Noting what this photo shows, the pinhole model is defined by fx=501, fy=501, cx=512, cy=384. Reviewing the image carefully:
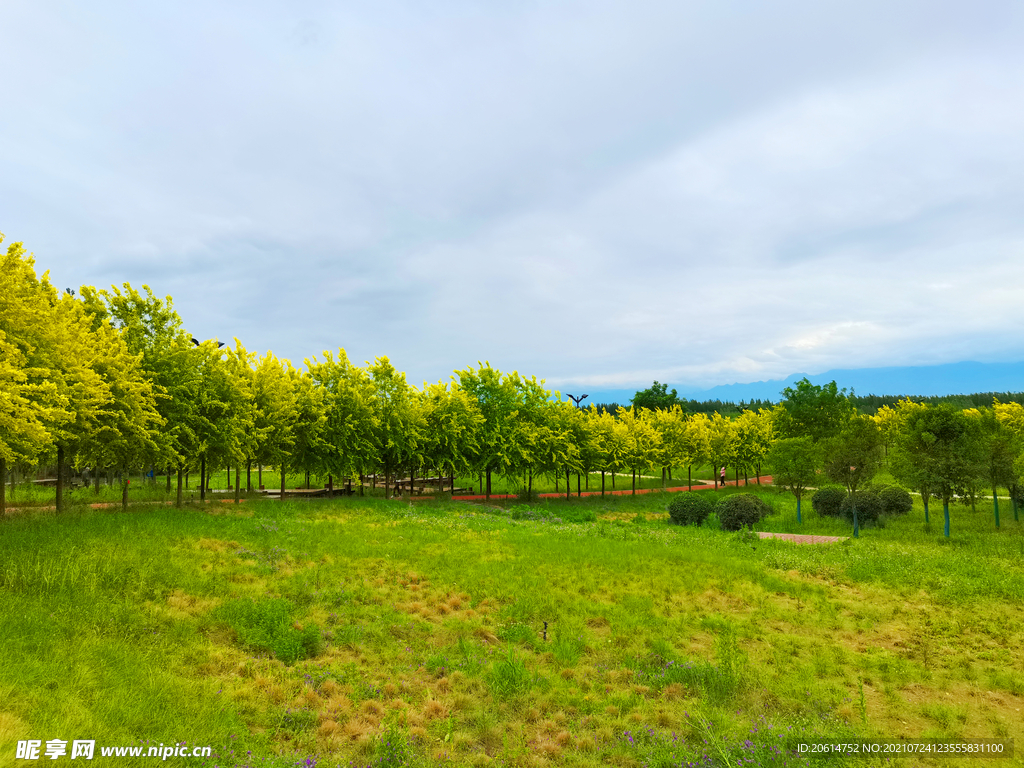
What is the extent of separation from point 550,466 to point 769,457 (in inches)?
649

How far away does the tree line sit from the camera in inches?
659

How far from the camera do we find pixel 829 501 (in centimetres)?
3347

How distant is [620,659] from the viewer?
1052 cm

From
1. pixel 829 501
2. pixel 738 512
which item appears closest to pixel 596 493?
pixel 829 501

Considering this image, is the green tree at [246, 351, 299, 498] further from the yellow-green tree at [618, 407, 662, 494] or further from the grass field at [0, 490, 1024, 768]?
the yellow-green tree at [618, 407, 662, 494]

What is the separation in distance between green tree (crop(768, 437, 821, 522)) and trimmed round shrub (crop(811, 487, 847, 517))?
70.0 inches

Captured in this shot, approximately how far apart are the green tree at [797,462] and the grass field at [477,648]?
12.5m

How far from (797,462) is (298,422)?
3202cm

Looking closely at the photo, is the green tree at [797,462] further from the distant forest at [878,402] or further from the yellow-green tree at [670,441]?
the distant forest at [878,402]

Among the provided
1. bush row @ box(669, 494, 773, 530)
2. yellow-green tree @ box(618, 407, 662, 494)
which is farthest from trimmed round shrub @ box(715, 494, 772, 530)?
yellow-green tree @ box(618, 407, 662, 494)

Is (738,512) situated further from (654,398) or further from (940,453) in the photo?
(654,398)

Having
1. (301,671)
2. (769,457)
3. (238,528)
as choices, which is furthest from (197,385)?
(769,457)

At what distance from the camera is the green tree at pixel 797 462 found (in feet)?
104

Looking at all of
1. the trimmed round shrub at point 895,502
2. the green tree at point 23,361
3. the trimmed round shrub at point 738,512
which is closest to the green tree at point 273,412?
the green tree at point 23,361
